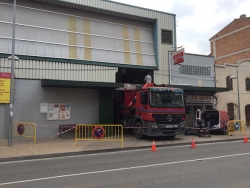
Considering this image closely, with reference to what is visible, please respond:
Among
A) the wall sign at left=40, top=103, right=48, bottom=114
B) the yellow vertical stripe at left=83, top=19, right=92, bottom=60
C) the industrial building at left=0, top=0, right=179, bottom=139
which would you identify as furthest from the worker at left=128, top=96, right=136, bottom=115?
the wall sign at left=40, top=103, right=48, bottom=114

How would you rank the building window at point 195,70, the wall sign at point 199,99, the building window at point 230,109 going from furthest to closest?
the building window at point 230,109 < the building window at point 195,70 < the wall sign at point 199,99

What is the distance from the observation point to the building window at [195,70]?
20292mm

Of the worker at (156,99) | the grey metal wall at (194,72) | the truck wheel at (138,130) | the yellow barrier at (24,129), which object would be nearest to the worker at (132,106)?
the truck wheel at (138,130)

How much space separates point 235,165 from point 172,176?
248 cm

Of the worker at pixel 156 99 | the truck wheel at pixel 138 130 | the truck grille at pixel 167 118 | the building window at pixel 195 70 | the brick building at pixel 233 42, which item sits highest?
the brick building at pixel 233 42

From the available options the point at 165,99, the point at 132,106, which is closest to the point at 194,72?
the point at 132,106

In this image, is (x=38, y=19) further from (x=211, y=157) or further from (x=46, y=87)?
(x=211, y=157)

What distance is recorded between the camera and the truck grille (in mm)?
12859

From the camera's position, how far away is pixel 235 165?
734cm

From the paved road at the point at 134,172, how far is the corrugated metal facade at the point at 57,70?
7.16 meters

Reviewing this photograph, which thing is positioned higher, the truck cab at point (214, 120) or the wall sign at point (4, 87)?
the wall sign at point (4, 87)

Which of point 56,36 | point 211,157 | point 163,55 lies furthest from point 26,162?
point 163,55

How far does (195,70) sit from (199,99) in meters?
2.61

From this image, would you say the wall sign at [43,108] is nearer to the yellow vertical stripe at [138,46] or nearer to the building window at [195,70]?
the yellow vertical stripe at [138,46]
